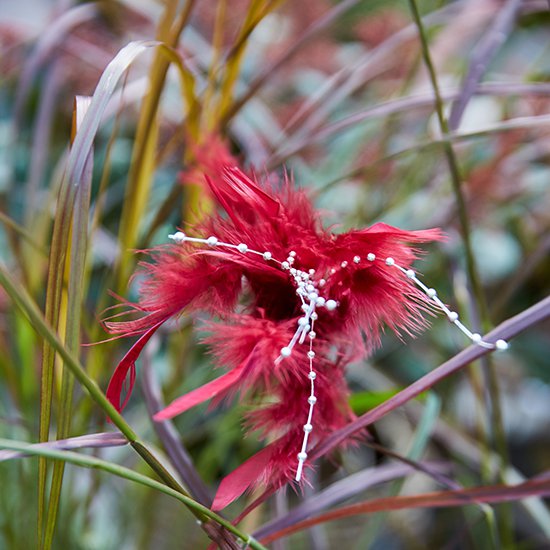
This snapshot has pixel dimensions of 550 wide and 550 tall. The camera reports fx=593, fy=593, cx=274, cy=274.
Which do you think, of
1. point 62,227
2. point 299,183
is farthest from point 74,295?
point 299,183

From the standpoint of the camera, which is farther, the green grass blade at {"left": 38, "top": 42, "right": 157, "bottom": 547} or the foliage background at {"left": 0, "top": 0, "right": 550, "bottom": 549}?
the foliage background at {"left": 0, "top": 0, "right": 550, "bottom": 549}

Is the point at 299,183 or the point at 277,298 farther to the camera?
the point at 299,183

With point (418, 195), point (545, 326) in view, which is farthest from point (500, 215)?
point (545, 326)

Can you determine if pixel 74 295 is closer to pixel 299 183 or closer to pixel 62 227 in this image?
pixel 62 227

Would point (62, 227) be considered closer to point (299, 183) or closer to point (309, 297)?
point (309, 297)

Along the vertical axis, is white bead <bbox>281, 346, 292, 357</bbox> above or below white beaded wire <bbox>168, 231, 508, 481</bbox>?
below

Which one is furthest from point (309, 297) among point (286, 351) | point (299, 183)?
point (299, 183)

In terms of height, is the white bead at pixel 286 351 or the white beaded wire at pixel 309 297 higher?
the white beaded wire at pixel 309 297

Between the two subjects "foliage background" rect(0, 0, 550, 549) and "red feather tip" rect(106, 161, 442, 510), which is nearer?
"red feather tip" rect(106, 161, 442, 510)

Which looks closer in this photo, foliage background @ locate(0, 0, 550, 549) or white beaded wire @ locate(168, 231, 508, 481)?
white beaded wire @ locate(168, 231, 508, 481)
